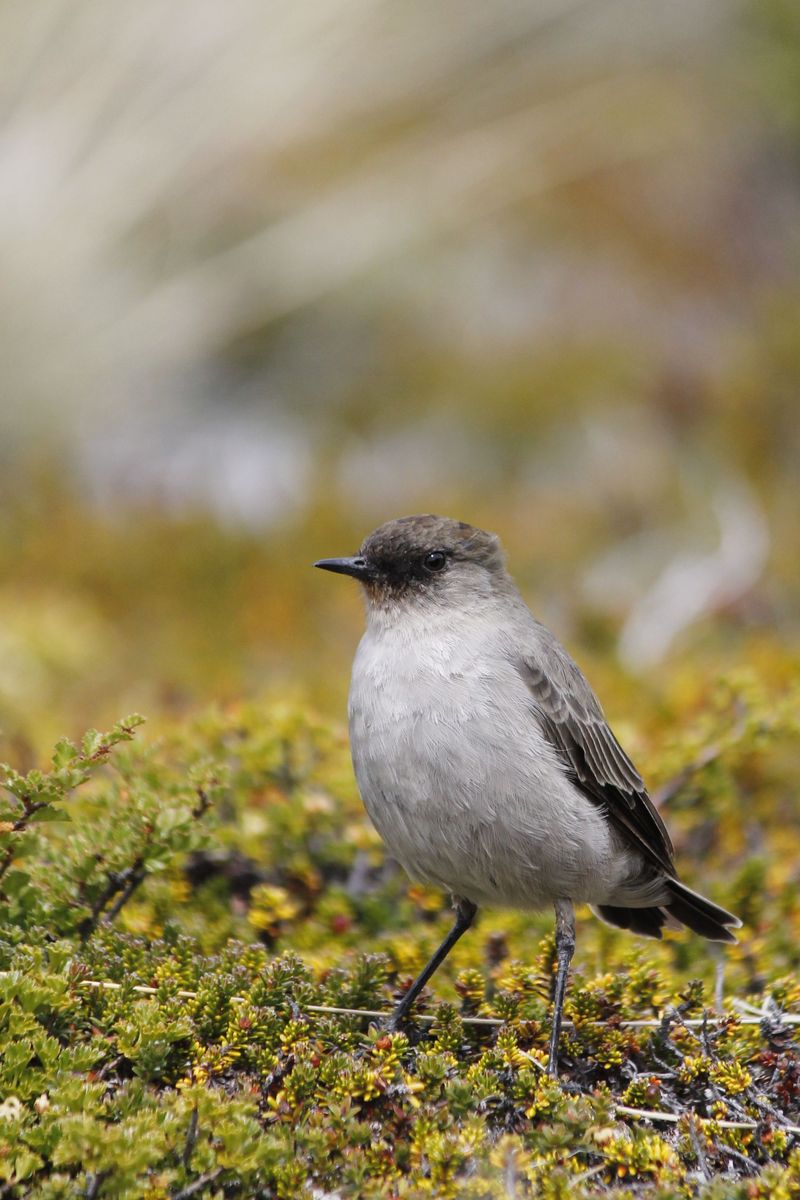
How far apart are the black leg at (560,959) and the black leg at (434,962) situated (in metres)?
0.40

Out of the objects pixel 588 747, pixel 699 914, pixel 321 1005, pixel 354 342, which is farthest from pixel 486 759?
pixel 354 342

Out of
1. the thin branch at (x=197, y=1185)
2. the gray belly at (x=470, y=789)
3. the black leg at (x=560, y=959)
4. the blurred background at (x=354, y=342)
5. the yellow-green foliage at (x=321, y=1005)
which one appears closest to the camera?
the thin branch at (x=197, y=1185)

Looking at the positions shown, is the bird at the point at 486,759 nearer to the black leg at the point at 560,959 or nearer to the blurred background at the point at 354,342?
the black leg at the point at 560,959

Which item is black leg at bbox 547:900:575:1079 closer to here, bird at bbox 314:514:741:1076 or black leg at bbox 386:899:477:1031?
bird at bbox 314:514:741:1076

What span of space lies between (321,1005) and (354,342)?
32.4 ft

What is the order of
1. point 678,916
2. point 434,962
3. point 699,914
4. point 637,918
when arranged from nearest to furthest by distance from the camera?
point 434,962
point 699,914
point 678,916
point 637,918

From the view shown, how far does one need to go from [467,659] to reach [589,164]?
12291 millimetres

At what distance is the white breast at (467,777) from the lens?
159 inches

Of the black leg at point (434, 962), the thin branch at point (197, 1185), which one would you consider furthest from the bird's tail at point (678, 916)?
the thin branch at point (197, 1185)

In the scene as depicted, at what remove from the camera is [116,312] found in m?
10.2

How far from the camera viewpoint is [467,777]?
13.2ft

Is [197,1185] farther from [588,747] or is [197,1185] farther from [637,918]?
[637,918]

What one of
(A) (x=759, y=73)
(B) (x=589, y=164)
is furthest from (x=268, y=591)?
(A) (x=759, y=73)

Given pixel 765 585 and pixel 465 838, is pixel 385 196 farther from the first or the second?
pixel 465 838
